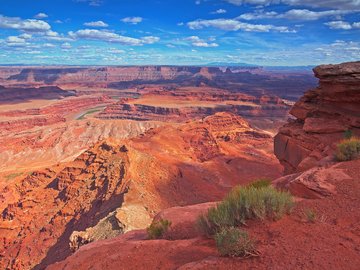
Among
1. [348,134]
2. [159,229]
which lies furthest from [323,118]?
[159,229]

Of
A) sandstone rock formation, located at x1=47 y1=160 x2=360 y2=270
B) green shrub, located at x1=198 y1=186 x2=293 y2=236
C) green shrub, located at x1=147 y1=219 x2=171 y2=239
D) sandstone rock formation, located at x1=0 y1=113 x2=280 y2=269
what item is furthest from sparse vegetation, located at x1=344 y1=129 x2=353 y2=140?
sandstone rock formation, located at x1=0 y1=113 x2=280 y2=269

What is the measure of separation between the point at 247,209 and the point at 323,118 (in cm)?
1067

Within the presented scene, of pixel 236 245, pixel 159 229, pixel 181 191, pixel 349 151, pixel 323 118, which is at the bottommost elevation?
pixel 181 191

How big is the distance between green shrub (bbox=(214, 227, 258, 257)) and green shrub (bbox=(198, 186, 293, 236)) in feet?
2.77

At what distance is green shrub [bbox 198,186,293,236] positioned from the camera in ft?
23.7

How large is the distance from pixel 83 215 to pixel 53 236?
7.42 feet

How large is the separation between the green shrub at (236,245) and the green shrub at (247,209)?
843 millimetres

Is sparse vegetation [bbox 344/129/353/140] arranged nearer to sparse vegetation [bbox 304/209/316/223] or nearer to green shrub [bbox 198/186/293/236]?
green shrub [bbox 198/186/293/236]

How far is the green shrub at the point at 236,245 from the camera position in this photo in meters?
6.00

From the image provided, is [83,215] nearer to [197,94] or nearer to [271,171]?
[271,171]

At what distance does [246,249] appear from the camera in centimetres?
599

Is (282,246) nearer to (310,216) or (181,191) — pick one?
(310,216)

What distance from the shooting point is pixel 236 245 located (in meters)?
6.05

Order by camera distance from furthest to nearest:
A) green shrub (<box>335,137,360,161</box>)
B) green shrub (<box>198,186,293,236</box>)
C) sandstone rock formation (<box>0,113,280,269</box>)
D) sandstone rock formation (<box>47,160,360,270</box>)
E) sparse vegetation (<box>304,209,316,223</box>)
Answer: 1. sandstone rock formation (<box>0,113,280,269</box>)
2. green shrub (<box>335,137,360,161</box>)
3. green shrub (<box>198,186,293,236</box>)
4. sparse vegetation (<box>304,209,316,223</box>)
5. sandstone rock formation (<box>47,160,360,270</box>)
